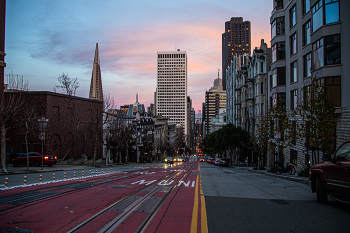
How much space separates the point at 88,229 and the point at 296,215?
605 centimetres

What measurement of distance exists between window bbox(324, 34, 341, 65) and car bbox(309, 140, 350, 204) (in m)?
15.7

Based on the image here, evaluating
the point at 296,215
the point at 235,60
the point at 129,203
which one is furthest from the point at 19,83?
the point at 235,60

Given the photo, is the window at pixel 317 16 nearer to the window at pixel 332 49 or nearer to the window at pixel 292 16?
the window at pixel 332 49

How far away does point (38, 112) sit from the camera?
43.6 meters

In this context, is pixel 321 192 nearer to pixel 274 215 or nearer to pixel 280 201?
pixel 280 201

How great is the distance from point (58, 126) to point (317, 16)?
39868 mm

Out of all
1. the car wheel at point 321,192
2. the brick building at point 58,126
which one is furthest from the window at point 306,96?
the brick building at point 58,126

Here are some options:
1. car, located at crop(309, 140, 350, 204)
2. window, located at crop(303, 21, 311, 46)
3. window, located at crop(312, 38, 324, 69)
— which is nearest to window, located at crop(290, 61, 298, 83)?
window, located at crop(303, 21, 311, 46)

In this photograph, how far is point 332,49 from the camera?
23016mm

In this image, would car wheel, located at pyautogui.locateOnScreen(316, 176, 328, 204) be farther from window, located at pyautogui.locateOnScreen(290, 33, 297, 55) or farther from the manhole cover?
window, located at pyautogui.locateOnScreen(290, 33, 297, 55)

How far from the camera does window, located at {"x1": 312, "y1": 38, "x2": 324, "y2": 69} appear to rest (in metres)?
23.7

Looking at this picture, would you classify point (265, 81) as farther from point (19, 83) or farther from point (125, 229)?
point (125, 229)

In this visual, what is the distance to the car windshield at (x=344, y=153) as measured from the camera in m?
8.90

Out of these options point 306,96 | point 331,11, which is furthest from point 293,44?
point 306,96
